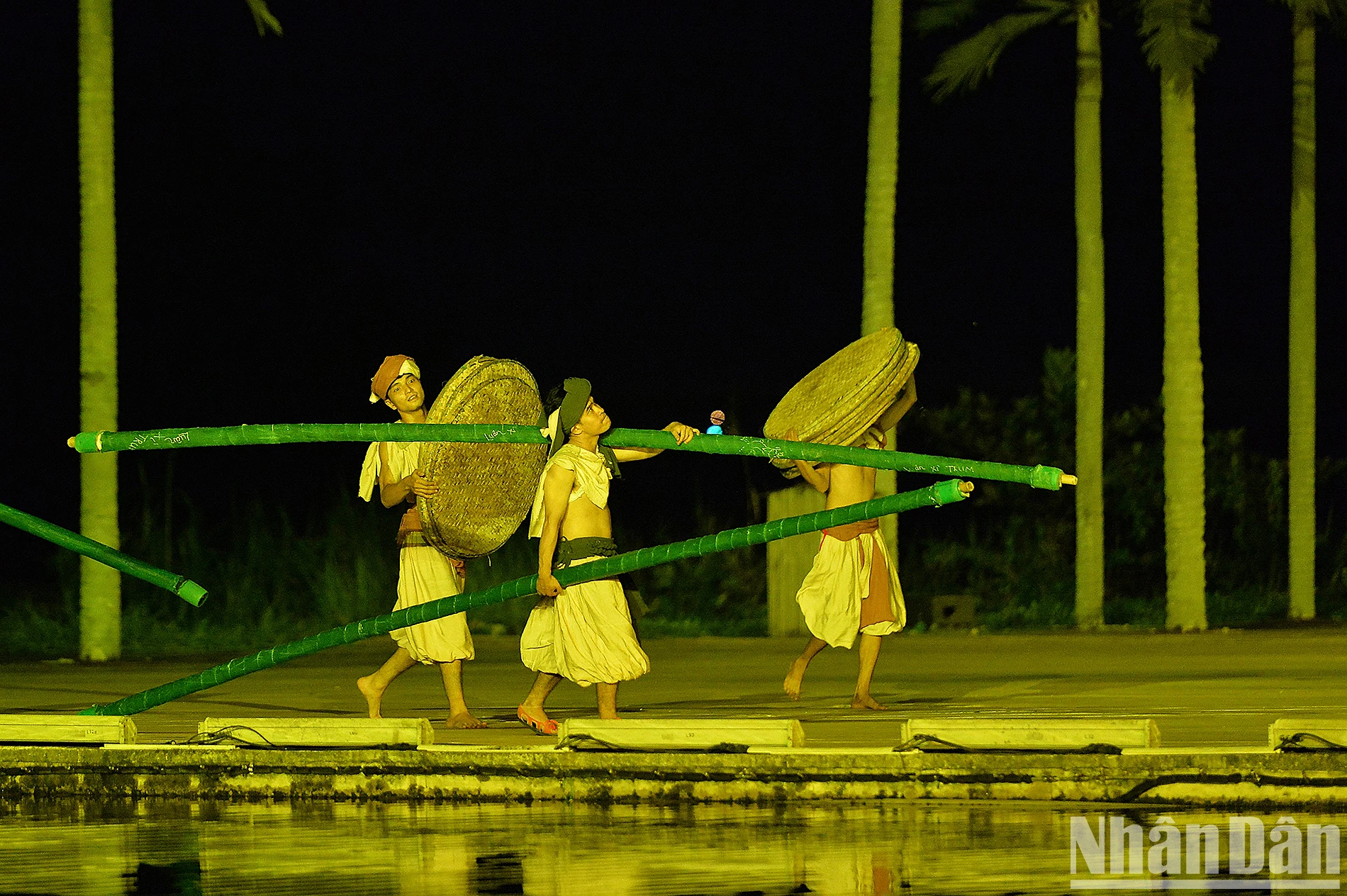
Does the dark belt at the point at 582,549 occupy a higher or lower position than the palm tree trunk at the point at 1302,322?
lower

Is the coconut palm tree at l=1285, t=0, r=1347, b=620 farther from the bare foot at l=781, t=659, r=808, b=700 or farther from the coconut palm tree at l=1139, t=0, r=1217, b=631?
the bare foot at l=781, t=659, r=808, b=700

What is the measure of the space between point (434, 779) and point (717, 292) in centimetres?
3470

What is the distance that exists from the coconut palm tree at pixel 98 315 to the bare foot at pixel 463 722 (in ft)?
23.8

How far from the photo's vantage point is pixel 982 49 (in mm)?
24000

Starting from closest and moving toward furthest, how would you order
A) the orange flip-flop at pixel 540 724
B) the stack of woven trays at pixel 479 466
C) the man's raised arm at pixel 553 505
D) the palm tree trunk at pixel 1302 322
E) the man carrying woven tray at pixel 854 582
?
the man's raised arm at pixel 553 505, the orange flip-flop at pixel 540 724, the stack of woven trays at pixel 479 466, the man carrying woven tray at pixel 854 582, the palm tree trunk at pixel 1302 322

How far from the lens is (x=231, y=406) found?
30719 mm

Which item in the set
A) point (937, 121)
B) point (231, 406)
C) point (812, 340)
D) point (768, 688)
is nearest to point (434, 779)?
point (768, 688)

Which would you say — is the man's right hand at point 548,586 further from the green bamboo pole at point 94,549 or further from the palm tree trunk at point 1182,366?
the palm tree trunk at point 1182,366

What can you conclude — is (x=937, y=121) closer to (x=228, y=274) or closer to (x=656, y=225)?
(x=656, y=225)

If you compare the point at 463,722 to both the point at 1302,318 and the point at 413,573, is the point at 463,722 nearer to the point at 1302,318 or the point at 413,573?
the point at 413,573

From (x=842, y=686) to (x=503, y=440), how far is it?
4.43m

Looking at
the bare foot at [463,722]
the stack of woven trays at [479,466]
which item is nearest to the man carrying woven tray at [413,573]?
the bare foot at [463,722]

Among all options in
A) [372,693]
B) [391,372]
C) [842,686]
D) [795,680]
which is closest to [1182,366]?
[842,686]

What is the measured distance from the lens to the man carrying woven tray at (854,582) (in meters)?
13.8
